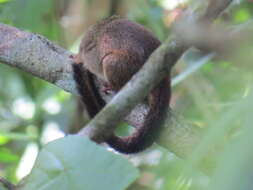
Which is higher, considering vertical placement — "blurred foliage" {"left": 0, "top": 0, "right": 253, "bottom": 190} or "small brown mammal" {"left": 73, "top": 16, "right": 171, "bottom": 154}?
"small brown mammal" {"left": 73, "top": 16, "right": 171, "bottom": 154}

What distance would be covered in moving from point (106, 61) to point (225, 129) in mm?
2364

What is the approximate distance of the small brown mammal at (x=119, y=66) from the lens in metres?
2.49

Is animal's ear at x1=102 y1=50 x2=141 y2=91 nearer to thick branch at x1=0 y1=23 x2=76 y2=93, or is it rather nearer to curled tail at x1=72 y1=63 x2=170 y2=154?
curled tail at x1=72 y1=63 x2=170 y2=154

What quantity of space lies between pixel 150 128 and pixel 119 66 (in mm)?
627

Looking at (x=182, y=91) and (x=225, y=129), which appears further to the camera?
(x=182, y=91)

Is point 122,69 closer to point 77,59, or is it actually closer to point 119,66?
point 119,66

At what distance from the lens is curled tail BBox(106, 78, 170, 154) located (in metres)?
2.40

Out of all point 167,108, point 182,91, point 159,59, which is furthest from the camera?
point 182,91

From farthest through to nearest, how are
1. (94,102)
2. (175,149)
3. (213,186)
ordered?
(94,102) < (175,149) < (213,186)

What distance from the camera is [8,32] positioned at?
9.28ft

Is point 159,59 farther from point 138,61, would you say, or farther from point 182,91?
point 182,91

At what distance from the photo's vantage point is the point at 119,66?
292cm

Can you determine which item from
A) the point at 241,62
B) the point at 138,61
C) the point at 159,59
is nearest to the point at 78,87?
the point at 138,61

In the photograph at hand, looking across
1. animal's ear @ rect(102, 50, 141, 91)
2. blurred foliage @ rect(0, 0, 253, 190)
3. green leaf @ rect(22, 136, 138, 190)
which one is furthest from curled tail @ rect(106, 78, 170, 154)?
green leaf @ rect(22, 136, 138, 190)
